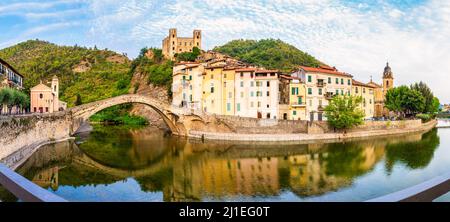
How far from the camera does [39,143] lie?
20047mm

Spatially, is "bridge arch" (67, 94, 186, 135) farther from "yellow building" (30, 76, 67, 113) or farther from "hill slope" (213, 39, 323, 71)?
"hill slope" (213, 39, 323, 71)

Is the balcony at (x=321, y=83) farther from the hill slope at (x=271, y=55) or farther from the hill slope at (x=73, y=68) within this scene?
the hill slope at (x=73, y=68)

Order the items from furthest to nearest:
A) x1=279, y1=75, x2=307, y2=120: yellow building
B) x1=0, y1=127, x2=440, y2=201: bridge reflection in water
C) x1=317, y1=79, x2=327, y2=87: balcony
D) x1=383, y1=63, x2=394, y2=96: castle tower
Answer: x1=383, y1=63, x2=394, y2=96: castle tower → x1=317, y1=79, x2=327, y2=87: balcony → x1=279, y1=75, x2=307, y2=120: yellow building → x1=0, y1=127, x2=440, y2=201: bridge reflection in water

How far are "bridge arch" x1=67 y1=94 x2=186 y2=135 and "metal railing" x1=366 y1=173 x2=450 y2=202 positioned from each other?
2607 centimetres

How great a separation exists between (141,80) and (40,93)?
23089mm

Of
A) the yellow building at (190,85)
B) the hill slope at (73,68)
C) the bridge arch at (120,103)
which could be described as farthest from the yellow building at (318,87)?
the hill slope at (73,68)

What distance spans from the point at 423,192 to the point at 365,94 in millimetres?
35662

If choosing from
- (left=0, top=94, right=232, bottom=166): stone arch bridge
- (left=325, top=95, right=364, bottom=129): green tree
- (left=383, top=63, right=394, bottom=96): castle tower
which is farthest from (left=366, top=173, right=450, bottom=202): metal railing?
(left=383, top=63, right=394, bottom=96): castle tower

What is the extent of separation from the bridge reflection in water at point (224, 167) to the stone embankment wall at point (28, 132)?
70cm

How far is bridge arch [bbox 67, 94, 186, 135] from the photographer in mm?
25484

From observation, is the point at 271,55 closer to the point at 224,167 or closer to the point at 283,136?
the point at 283,136

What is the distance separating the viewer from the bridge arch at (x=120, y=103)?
2548 cm

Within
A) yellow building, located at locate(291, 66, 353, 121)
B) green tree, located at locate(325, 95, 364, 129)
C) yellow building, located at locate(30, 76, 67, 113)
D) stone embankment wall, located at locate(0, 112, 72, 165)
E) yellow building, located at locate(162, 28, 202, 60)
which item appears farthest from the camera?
yellow building, located at locate(162, 28, 202, 60)
